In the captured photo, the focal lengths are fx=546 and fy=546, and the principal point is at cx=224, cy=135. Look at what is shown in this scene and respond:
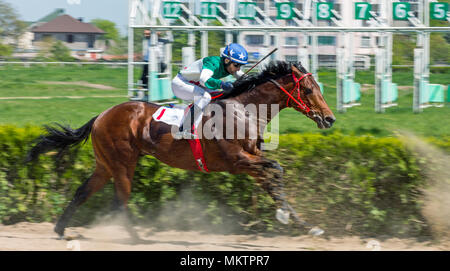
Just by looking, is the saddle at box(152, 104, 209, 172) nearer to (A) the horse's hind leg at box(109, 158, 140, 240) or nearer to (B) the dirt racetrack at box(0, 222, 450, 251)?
(A) the horse's hind leg at box(109, 158, 140, 240)

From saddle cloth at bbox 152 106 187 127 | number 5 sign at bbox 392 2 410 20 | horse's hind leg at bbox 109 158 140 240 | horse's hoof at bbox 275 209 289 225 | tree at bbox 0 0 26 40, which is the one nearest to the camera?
horse's hoof at bbox 275 209 289 225

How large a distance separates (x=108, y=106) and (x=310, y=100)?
24.0ft

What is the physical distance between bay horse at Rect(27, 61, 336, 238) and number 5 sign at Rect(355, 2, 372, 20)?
7046mm

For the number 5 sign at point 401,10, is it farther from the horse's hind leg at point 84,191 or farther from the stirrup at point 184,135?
the horse's hind leg at point 84,191

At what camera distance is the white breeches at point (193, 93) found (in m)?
4.64

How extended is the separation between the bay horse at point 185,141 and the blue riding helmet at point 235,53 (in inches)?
9.6

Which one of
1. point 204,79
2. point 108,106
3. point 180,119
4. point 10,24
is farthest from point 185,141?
point 10,24

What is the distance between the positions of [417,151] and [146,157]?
2439 millimetres

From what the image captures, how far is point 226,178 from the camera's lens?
498cm

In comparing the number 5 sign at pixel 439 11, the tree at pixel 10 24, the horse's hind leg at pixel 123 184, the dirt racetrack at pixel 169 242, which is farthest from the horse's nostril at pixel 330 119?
the tree at pixel 10 24

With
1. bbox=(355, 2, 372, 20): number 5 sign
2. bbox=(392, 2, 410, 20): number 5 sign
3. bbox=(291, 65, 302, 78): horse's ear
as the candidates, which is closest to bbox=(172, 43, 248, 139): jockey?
bbox=(291, 65, 302, 78): horse's ear

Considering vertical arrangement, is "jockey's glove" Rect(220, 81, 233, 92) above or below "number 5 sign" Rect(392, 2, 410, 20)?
below

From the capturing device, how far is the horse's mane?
15.5 feet

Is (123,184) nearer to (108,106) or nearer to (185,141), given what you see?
(185,141)
